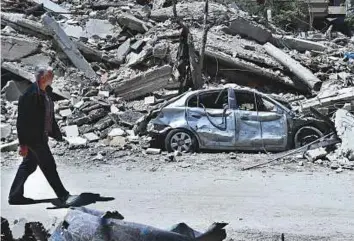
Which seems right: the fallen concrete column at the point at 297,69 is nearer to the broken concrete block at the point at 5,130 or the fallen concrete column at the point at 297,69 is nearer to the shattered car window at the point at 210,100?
the shattered car window at the point at 210,100

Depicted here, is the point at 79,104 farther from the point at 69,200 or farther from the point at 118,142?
the point at 69,200

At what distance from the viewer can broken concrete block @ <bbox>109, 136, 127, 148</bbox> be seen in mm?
12641

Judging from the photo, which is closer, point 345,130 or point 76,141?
point 345,130

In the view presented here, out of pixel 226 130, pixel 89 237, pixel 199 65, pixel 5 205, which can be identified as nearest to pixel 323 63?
pixel 199 65

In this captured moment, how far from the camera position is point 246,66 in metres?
16.3

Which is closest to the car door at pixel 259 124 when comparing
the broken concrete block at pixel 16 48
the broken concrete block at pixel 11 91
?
the broken concrete block at pixel 11 91

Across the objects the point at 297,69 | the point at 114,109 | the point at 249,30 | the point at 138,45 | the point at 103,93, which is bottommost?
the point at 114,109

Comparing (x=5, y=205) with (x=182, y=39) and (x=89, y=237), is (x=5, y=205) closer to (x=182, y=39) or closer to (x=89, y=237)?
(x=89, y=237)

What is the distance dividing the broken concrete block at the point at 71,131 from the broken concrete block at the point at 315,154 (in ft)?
17.3

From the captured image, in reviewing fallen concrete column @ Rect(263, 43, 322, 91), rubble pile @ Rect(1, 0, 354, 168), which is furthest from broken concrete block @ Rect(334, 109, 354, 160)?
fallen concrete column @ Rect(263, 43, 322, 91)

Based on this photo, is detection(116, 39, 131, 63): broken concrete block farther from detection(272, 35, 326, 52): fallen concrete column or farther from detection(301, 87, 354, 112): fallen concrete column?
detection(301, 87, 354, 112): fallen concrete column

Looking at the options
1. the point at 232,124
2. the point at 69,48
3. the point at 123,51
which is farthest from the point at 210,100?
the point at 69,48

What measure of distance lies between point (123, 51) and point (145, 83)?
2300 millimetres

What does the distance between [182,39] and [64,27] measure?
543cm
